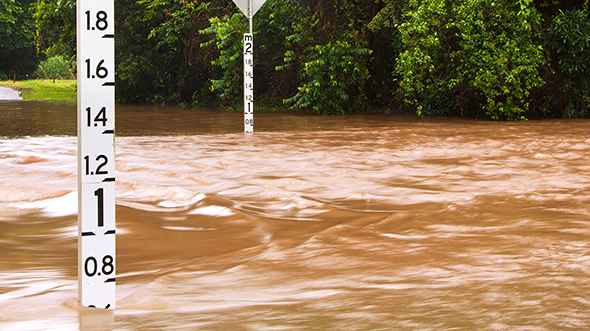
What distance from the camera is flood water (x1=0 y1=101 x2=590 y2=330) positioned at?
254 centimetres

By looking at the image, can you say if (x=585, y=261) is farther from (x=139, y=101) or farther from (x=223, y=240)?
(x=139, y=101)

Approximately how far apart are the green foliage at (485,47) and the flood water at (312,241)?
704 centimetres

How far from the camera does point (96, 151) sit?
255 cm

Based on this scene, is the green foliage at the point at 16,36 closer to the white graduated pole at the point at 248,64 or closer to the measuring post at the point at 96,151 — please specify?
the white graduated pole at the point at 248,64

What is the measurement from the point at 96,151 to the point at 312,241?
1.60m

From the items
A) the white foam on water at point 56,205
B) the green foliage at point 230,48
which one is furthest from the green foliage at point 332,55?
the white foam on water at point 56,205

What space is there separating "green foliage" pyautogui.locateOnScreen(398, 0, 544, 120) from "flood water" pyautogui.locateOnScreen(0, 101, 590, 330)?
7.04m

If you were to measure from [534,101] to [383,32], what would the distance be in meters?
4.66

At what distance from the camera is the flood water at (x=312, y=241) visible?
2535 mm

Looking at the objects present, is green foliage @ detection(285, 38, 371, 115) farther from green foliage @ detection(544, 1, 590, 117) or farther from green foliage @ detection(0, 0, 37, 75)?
green foliage @ detection(0, 0, 37, 75)

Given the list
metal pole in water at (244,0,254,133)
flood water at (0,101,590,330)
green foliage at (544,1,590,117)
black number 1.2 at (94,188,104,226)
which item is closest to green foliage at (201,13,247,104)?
metal pole in water at (244,0,254,133)

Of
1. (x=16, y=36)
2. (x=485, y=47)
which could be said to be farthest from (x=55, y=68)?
(x=485, y=47)

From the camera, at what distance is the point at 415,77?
15.3 metres

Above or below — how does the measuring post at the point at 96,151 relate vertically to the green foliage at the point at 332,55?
below
